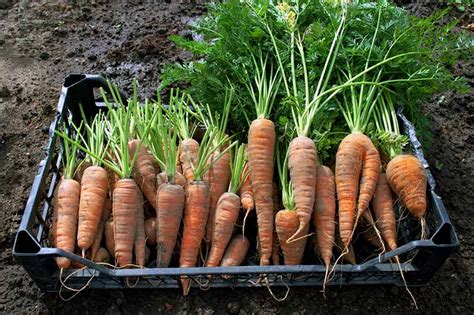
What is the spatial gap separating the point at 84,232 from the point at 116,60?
1.68 m

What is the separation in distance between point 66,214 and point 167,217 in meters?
0.45

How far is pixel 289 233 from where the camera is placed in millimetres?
2148

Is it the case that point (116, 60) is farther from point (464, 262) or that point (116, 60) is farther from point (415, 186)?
point (464, 262)

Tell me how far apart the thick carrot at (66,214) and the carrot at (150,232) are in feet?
1.02

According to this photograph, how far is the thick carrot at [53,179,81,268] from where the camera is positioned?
2164 mm

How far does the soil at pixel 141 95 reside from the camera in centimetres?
222

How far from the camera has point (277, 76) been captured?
100 inches

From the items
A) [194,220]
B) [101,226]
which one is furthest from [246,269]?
[101,226]

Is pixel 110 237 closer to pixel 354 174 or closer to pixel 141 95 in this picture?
pixel 354 174

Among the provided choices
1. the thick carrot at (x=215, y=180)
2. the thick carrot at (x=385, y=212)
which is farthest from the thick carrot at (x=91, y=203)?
the thick carrot at (x=385, y=212)

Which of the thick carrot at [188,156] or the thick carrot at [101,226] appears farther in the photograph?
the thick carrot at [188,156]

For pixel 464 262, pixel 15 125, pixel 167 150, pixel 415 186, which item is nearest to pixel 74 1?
pixel 15 125

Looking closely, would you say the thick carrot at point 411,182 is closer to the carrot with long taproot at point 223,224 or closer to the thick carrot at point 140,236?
the carrot with long taproot at point 223,224

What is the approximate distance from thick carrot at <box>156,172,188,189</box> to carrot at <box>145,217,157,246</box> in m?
0.17
